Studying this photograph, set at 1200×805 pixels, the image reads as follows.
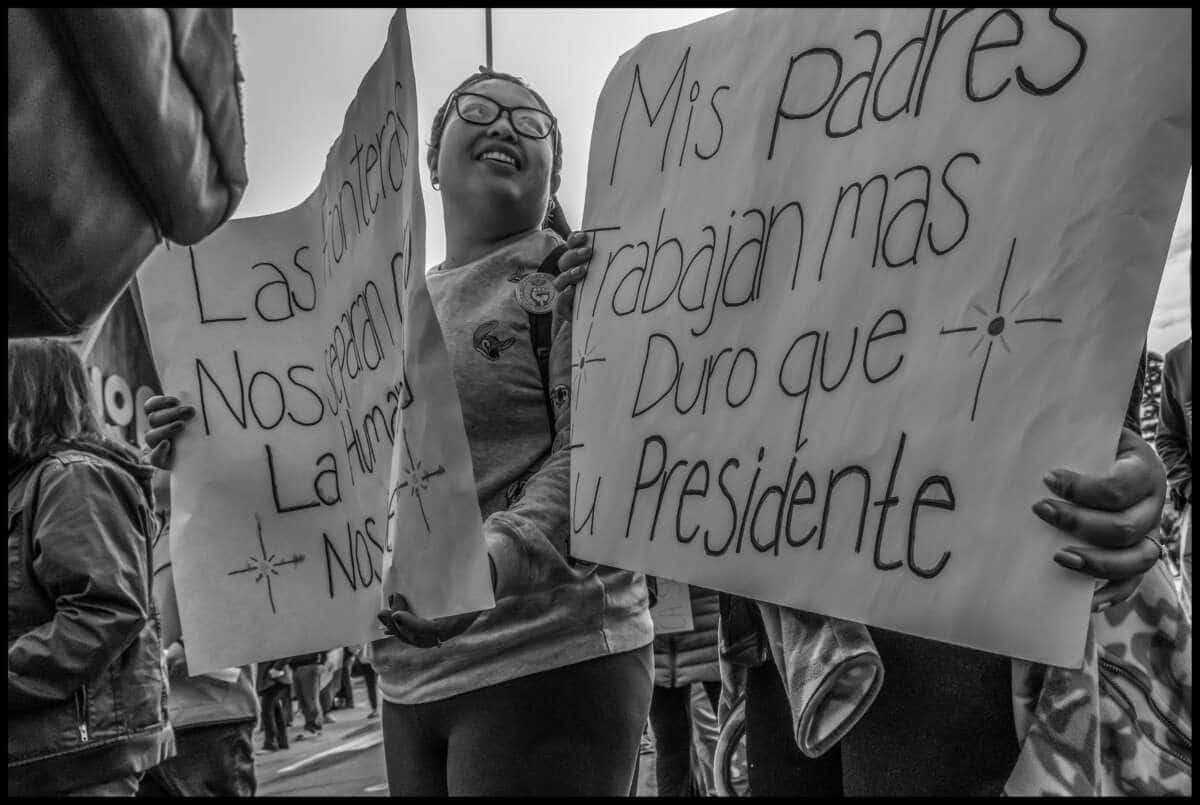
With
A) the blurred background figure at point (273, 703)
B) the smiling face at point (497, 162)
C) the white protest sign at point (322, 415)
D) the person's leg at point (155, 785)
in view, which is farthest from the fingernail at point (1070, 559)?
the blurred background figure at point (273, 703)

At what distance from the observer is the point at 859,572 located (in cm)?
89

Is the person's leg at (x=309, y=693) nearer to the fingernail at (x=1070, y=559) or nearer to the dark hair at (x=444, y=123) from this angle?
the dark hair at (x=444, y=123)

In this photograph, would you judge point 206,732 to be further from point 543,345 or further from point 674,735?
point 543,345

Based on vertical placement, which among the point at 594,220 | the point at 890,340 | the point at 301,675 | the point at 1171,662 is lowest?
the point at 301,675

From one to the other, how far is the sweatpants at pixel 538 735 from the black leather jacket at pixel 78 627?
91cm

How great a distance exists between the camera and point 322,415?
1281mm

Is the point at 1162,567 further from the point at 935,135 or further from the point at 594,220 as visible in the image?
the point at 594,220

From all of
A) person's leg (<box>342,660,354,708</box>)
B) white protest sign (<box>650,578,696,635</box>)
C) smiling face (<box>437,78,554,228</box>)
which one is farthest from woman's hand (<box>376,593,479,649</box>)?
person's leg (<box>342,660,354,708</box>)

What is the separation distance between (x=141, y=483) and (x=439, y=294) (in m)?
1.06

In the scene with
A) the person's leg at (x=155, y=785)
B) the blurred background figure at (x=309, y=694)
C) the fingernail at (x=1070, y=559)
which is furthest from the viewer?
the blurred background figure at (x=309, y=694)

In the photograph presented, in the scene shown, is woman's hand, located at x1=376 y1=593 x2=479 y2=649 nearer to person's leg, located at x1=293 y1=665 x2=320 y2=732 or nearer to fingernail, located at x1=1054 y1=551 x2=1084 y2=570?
fingernail, located at x1=1054 y1=551 x2=1084 y2=570

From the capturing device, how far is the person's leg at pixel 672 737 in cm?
319

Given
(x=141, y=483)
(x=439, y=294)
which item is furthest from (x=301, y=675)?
(x=439, y=294)

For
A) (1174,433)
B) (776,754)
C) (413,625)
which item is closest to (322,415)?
(413,625)
